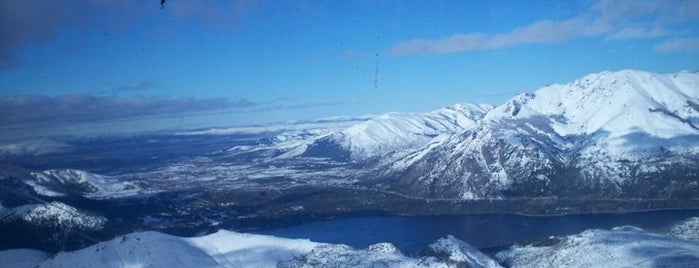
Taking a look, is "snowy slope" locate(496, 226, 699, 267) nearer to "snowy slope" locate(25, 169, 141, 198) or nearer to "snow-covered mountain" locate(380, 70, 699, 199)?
"snow-covered mountain" locate(380, 70, 699, 199)

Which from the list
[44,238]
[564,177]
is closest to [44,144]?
[44,238]

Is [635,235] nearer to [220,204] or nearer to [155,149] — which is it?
[220,204]

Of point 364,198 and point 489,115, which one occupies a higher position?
point 489,115

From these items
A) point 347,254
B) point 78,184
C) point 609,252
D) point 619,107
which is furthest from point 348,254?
point 619,107

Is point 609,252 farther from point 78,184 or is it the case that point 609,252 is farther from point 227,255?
point 78,184

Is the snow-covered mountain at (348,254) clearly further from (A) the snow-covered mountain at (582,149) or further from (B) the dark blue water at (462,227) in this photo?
(A) the snow-covered mountain at (582,149)
